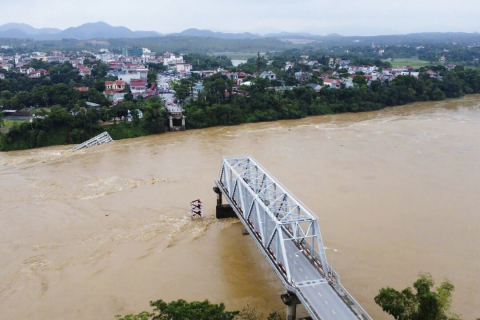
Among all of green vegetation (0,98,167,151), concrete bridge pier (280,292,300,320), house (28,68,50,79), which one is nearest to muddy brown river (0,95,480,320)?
green vegetation (0,98,167,151)

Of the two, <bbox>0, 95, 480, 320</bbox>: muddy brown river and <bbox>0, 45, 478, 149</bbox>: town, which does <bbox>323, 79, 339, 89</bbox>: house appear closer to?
<bbox>0, 45, 478, 149</bbox>: town

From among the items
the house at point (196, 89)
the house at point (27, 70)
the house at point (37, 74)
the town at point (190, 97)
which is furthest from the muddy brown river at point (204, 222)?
the house at point (27, 70)

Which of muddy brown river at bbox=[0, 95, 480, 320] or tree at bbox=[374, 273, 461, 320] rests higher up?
tree at bbox=[374, 273, 461, 320]

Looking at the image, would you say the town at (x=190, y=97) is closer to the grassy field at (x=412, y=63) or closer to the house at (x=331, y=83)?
the house at (x=331, y=83)

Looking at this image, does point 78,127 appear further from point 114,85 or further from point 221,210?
point 221,210

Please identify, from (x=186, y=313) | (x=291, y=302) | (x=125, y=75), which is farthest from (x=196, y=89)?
(x=186, y=313)

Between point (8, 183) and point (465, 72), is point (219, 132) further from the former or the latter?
point (465, 72)
